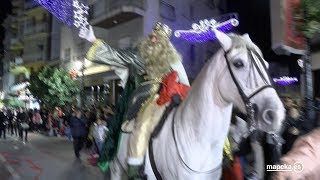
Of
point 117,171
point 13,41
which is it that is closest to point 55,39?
point 13,41

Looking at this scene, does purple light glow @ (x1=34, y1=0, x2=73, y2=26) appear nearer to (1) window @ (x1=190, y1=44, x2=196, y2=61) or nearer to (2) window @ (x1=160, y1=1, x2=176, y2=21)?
→ (2) window @ (x1=160, y1=1, x2=176, y2=21)

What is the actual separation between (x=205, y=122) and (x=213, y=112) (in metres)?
0.12

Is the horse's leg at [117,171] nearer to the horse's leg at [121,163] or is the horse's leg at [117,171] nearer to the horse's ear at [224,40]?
the horse's leg at [121,163]

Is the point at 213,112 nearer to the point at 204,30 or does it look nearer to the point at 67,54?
the point at 204,30

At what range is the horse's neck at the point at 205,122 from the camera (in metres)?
3.46

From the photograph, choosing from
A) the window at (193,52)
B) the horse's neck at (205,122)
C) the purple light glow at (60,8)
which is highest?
the purple light glow at (60,8)

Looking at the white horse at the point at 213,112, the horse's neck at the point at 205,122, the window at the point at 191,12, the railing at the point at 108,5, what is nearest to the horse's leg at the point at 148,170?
the white horse at the point at 213,112

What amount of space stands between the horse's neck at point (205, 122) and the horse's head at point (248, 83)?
0.37 feet

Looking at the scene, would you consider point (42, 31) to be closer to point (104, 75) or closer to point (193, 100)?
point (104, 75)

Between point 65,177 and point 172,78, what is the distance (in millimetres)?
6808

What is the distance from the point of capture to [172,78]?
434 cm

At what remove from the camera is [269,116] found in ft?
9.67

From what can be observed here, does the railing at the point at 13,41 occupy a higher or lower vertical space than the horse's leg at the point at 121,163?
higher

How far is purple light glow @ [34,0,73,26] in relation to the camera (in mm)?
18103
